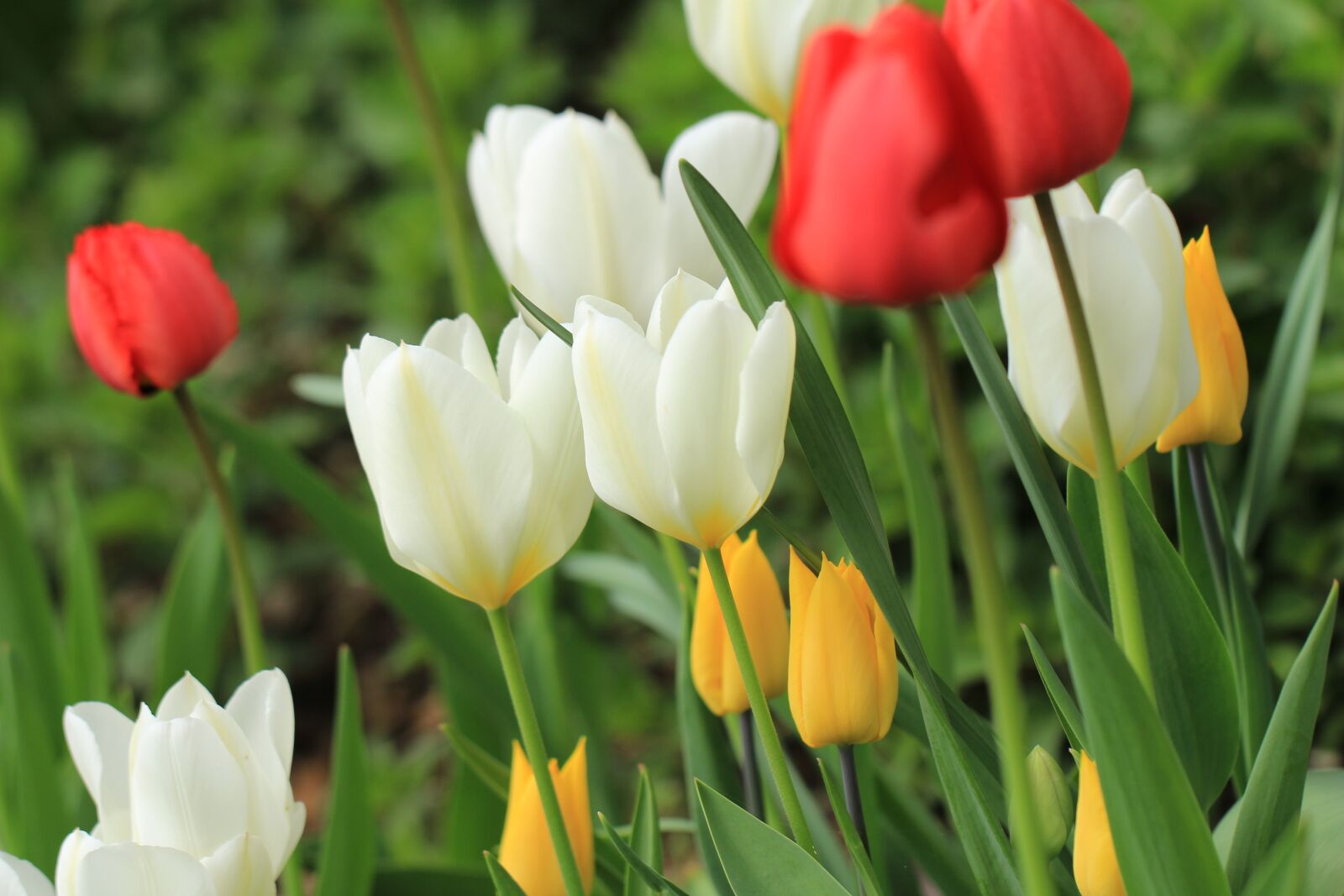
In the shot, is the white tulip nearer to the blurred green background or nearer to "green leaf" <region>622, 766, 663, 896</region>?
"green leaf" <region>622, 766, 663, 896</region>

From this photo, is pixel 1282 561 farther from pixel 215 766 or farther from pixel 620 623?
pixel 215 766

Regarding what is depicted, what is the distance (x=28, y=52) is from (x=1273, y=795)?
9.98 feet

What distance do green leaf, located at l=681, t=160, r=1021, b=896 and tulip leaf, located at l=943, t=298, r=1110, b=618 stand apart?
73mm

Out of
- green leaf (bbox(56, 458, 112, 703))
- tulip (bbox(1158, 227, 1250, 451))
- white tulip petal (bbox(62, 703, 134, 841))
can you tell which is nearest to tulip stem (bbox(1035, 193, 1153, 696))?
tulip (bbox(1158, 227, 1250, 451))

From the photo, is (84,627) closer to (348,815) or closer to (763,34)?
(348,815)

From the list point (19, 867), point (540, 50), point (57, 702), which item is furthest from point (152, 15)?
point (19, 867)

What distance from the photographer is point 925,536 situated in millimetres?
861

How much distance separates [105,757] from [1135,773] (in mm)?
466

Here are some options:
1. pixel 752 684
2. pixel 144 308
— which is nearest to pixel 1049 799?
pixel 752 684

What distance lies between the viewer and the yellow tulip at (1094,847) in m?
0.52

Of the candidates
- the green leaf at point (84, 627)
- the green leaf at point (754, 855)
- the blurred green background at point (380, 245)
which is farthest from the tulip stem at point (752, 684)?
the green leaf at point (84, 627)

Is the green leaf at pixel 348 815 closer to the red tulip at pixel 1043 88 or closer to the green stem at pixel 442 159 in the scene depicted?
the green stem at pixel 442 159

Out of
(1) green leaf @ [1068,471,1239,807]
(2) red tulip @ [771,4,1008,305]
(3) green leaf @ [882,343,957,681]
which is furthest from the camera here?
(3) green leaf @ [882,343,957,681]

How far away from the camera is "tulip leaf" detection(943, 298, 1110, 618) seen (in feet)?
1.88
